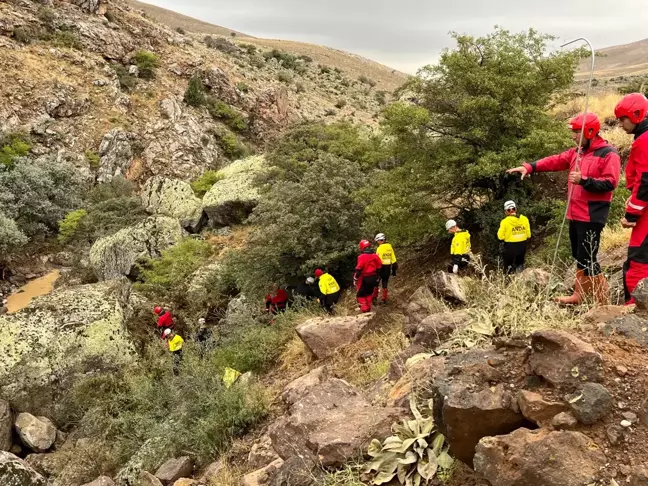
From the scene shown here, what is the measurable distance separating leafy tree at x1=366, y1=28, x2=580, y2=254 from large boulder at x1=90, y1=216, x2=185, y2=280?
9241 mm

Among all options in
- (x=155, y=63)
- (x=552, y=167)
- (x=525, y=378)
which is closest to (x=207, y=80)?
(x=155, y=63)

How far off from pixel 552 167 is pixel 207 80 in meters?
31.2

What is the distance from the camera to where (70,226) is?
67.8 ft

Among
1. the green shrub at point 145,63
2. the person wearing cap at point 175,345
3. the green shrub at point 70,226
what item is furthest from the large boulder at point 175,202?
the green shrub at point 145,63

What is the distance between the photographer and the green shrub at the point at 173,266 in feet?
48.8

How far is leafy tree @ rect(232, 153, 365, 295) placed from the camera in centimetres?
1141

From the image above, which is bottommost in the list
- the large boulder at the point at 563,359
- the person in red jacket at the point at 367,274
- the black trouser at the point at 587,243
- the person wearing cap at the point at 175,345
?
the person wearing cap at the point at 175,345

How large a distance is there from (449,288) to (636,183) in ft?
9.08

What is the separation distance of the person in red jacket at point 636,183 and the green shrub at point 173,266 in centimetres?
1230

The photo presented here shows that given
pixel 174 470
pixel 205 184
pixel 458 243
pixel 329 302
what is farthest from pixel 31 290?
pixel 458 243

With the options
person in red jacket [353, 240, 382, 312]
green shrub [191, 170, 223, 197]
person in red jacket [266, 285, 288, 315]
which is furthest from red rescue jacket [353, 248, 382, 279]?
green shrub [191, 170, 223, 197]

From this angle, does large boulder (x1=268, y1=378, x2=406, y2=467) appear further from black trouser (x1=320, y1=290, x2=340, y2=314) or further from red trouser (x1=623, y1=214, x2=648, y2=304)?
black trouser (x1=320, y1=290, x2=340, y2=314)

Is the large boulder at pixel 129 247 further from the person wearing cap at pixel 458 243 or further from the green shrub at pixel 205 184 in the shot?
the person wearing cap at pixel 458 243

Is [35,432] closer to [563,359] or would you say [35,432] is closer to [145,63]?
[563,359]
